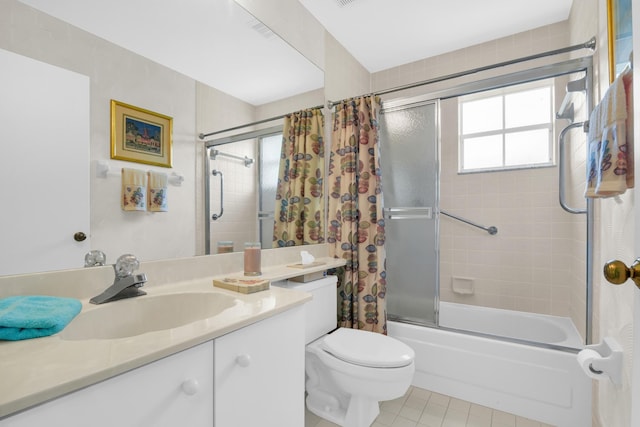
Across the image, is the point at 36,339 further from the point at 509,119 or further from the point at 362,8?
the point at 509,119

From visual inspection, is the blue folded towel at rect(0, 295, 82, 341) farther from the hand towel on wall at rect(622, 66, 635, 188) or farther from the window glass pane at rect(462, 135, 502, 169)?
the window glass pane at rect(462, 135, 502, 169)

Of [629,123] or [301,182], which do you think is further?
[301,182]

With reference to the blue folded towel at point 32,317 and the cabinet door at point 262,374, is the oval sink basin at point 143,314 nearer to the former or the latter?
the blue folded towel at point 32,317

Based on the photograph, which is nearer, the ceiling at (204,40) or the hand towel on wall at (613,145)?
the hand towel on wall at (613,145)

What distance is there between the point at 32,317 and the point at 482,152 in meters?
3.07

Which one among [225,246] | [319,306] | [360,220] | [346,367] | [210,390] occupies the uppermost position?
[360,220]

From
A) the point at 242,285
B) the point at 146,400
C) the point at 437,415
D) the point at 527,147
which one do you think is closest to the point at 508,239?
the point at 527,147

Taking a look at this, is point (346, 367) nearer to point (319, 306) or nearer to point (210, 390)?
point (319, 306)

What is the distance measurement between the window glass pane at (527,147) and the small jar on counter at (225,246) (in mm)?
2462

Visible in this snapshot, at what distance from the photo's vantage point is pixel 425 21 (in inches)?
88.4

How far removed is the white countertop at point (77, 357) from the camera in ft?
1.49

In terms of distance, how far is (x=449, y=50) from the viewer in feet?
8.74

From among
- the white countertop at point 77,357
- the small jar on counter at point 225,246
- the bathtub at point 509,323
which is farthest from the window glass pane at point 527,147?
the white countertop at point 77,357

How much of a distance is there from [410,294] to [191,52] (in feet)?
6.55
